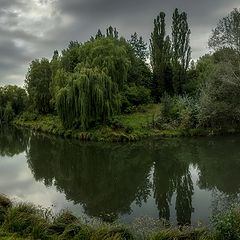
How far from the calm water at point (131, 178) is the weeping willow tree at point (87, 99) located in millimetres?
4271

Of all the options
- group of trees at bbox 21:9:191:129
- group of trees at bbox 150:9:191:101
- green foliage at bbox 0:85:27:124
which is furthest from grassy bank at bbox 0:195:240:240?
green foliage at bbox 0:85:27:124

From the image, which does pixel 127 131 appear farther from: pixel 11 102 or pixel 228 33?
pixel 11 102

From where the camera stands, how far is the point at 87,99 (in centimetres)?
3484

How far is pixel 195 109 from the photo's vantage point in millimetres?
37219

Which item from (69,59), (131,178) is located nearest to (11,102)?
(69,59)

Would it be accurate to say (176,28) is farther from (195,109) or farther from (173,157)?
(173,157)

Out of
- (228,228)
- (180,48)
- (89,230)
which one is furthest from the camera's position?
(180,48)

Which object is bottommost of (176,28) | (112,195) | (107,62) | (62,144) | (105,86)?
(112,195)

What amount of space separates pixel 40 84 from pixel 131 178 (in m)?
39.7

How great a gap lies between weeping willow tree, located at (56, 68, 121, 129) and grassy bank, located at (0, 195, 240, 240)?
2572 cm

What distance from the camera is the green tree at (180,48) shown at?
167 ft

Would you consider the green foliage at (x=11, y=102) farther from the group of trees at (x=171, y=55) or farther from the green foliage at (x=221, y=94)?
the green foliage at (x=221, y=94)

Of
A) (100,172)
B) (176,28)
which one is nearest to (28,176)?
(100,172)

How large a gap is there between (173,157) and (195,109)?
45.6ft
